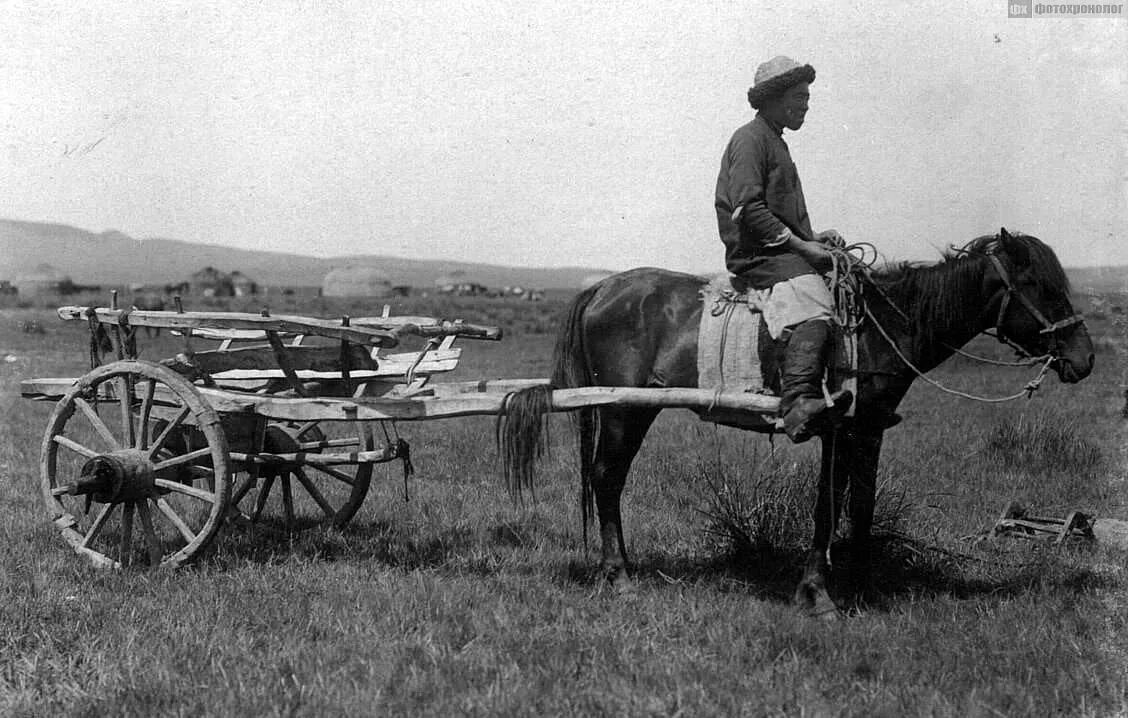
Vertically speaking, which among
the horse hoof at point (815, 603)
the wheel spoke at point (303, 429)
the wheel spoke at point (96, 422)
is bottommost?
the horse hoof at point (815, 603)

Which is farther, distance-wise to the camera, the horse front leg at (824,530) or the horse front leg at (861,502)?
the horse front leg at (861,502)

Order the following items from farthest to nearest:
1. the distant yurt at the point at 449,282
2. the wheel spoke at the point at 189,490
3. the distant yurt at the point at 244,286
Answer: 1. the distant yurt at the point at 449,282
2. the distant yurt at the point at 244,286
3. the wheel spoke at the point at 189,490

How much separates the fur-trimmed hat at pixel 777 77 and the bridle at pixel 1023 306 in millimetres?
1463

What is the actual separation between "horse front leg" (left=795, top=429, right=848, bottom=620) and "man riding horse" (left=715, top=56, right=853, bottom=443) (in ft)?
0.95

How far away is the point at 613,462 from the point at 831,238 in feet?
6.39

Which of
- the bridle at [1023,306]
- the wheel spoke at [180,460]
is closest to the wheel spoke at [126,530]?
the wheel spoke at [180,460]

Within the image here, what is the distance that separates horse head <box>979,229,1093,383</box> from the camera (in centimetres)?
491

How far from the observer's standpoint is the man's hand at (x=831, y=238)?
5.52 metres

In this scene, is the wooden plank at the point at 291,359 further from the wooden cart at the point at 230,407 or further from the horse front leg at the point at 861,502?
the horse front leg at the point at 861,502

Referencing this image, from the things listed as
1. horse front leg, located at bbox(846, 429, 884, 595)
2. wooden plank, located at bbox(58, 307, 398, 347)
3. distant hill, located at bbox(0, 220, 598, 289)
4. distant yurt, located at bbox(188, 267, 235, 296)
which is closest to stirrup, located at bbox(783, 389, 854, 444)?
horse front leg, located at bbox(846, 429, 884, 595)

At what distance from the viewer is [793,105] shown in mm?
5434

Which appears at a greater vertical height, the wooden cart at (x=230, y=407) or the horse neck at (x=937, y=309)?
the horse neck at (x=937, y=309)

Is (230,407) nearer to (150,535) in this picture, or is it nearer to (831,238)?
(150,535)

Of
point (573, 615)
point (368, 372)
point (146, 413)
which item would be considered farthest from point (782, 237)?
point (146, 413)
